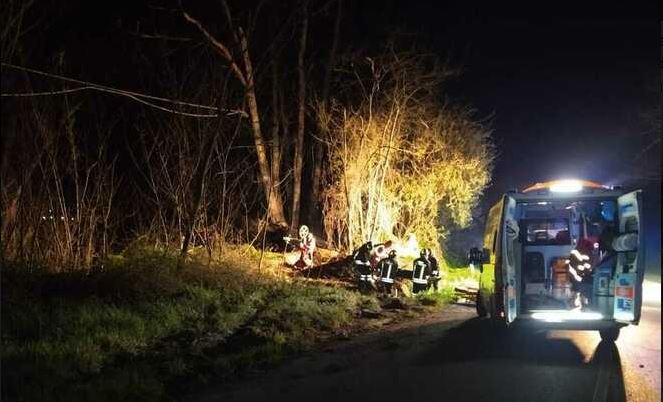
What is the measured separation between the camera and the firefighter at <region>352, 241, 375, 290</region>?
53.0 feet

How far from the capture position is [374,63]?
69.7ft

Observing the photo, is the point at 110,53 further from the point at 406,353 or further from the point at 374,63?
the point at 406,353

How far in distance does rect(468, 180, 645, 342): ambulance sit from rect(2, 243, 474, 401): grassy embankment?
121 inches

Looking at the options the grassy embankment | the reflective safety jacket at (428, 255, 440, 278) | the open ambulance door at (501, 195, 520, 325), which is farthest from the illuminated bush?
the open ambulance door at (501, 195, 520, 325)

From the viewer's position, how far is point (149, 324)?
10.4m

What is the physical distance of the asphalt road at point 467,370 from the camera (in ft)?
24.7

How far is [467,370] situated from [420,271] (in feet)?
26.0

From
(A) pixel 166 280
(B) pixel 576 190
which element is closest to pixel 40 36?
(A) pixel 166 280

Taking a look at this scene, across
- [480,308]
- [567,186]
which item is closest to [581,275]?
[567,186]

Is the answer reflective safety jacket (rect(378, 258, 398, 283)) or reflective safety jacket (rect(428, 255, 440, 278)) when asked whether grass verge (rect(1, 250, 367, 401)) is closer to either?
reflective safety jacket (rect(378, 258, 398, 283))

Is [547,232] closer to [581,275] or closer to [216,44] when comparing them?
[581,275]

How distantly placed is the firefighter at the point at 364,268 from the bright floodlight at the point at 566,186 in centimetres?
600

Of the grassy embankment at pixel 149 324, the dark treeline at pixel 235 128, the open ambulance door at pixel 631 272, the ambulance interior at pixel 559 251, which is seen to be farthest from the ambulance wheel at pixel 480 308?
the dark treeline at pixel 235 128

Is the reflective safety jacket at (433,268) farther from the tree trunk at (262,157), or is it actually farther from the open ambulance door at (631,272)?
the open ambulance door at (631,272)
